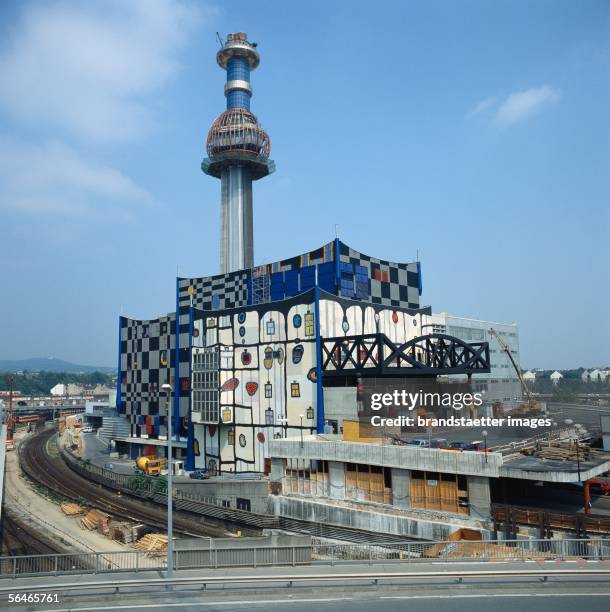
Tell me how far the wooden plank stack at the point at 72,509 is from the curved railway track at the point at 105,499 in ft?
4.99

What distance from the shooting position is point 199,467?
52.6 meters

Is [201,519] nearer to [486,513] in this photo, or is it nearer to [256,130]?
[486,513]

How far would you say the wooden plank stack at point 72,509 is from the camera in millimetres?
42469

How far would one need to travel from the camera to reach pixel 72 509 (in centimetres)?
4281

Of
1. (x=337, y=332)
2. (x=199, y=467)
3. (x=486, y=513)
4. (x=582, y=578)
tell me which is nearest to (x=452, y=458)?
(x=486, y=513)

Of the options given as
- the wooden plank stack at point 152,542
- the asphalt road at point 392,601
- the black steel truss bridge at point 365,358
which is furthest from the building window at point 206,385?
the asphalt road at point 392,601

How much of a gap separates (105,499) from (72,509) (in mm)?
4101

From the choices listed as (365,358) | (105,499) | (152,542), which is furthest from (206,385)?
(152,542)

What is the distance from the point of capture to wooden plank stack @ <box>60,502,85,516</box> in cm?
4247

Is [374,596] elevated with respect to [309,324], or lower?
lower

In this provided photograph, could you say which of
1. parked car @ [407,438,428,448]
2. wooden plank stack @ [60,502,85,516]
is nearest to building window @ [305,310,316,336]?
parked car @ [407,438,428,448]

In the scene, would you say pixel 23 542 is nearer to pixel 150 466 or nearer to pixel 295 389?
pixel 150 466

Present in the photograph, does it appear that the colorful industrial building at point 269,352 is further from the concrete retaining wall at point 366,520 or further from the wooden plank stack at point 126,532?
the wooden plank stack at point 126,532

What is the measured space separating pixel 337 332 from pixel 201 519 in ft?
62.5
